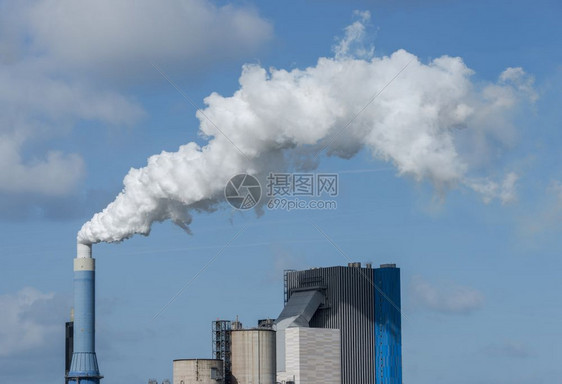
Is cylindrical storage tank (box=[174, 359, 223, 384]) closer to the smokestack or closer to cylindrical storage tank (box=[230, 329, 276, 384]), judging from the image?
cylindrical storage tank (box=[230, 329, 276, 384])

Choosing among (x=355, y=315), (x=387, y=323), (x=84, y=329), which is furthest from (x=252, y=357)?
(x=387, y=323)

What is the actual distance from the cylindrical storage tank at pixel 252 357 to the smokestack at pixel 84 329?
54.5 feet

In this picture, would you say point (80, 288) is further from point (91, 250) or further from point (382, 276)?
point (382, 276)

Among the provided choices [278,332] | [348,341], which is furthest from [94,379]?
[348,341]

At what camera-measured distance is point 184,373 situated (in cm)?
13225

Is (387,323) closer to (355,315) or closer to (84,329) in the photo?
(355,315)

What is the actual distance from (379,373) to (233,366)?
69.0ft

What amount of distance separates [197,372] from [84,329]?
48.0 ft

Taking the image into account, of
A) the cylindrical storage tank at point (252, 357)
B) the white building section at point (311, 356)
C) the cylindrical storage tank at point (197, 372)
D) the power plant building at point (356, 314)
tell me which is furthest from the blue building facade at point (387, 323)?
the cylindrical storage tank at point (197, 372)

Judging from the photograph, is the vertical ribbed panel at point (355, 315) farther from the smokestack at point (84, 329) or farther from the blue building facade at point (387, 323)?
the smokestack at point (84, 329)

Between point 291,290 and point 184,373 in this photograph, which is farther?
point 291,290

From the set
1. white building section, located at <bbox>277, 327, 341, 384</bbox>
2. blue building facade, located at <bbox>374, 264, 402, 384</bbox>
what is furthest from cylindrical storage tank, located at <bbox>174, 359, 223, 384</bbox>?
blue building facade, located at <bbox>374, 264, 402, 384</bbox>

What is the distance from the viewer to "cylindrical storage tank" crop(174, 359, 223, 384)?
433 ft

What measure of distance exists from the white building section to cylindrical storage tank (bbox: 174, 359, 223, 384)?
30.6ft
